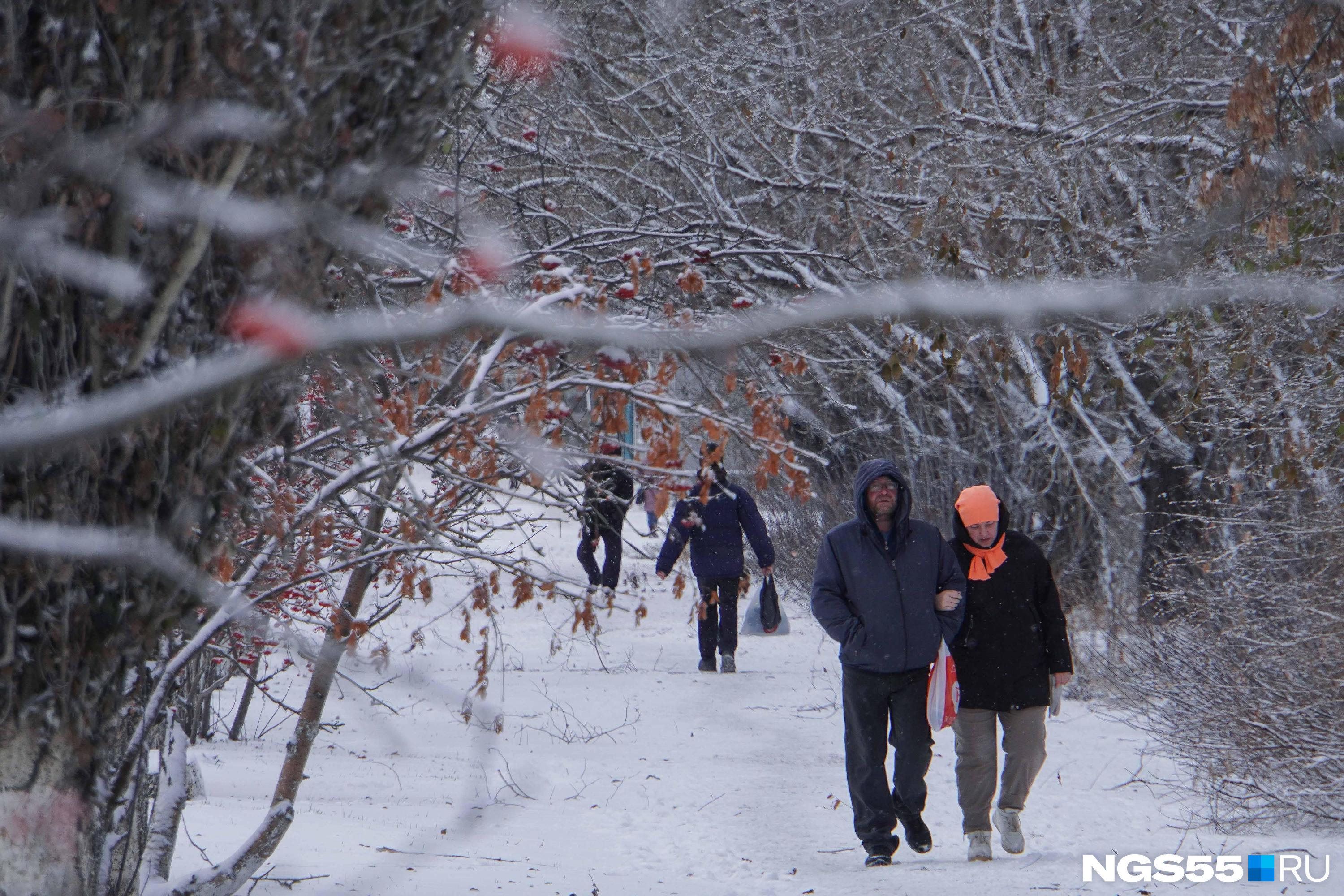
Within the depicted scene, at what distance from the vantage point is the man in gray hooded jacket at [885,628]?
5.61 m

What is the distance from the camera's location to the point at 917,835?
5832 millimetres

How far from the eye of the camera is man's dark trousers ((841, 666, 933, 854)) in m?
5.65

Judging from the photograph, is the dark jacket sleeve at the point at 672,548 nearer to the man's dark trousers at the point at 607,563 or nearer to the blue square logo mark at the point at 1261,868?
the man's dark trousers at the point at 607,563

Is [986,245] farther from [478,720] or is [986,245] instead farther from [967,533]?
[478,720]

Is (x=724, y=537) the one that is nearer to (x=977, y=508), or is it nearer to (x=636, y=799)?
(x=636, y=799)

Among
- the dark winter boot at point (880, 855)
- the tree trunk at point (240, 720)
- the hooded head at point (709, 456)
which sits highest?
the hooded head at point (709, 456)

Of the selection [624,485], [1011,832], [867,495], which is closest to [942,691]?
[1011,832]

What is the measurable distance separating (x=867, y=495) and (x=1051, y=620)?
0.92 metres

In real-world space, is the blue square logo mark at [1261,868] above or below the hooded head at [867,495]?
below

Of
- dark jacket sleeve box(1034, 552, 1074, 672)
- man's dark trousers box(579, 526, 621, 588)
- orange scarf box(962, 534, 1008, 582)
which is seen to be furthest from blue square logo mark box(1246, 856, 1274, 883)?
man's dark trousers box(579, 526, 621, 588)

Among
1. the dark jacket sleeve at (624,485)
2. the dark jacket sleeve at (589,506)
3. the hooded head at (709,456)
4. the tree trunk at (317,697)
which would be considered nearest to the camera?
the hooded head at (709,456)

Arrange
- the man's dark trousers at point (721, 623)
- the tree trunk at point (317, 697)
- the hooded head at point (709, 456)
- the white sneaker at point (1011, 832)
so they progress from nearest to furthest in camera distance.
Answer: the hooded head at point (709, 456) < the tree trunk at point (317, 697) < the white sneaker at point (1011, 832) < the man's dark trousers at point (721, 623)

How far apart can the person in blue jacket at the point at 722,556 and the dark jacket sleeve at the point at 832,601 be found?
3.47 metres

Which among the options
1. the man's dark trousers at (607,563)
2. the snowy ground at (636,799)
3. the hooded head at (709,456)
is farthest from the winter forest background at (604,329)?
the man's dark trousers at (607,563)
